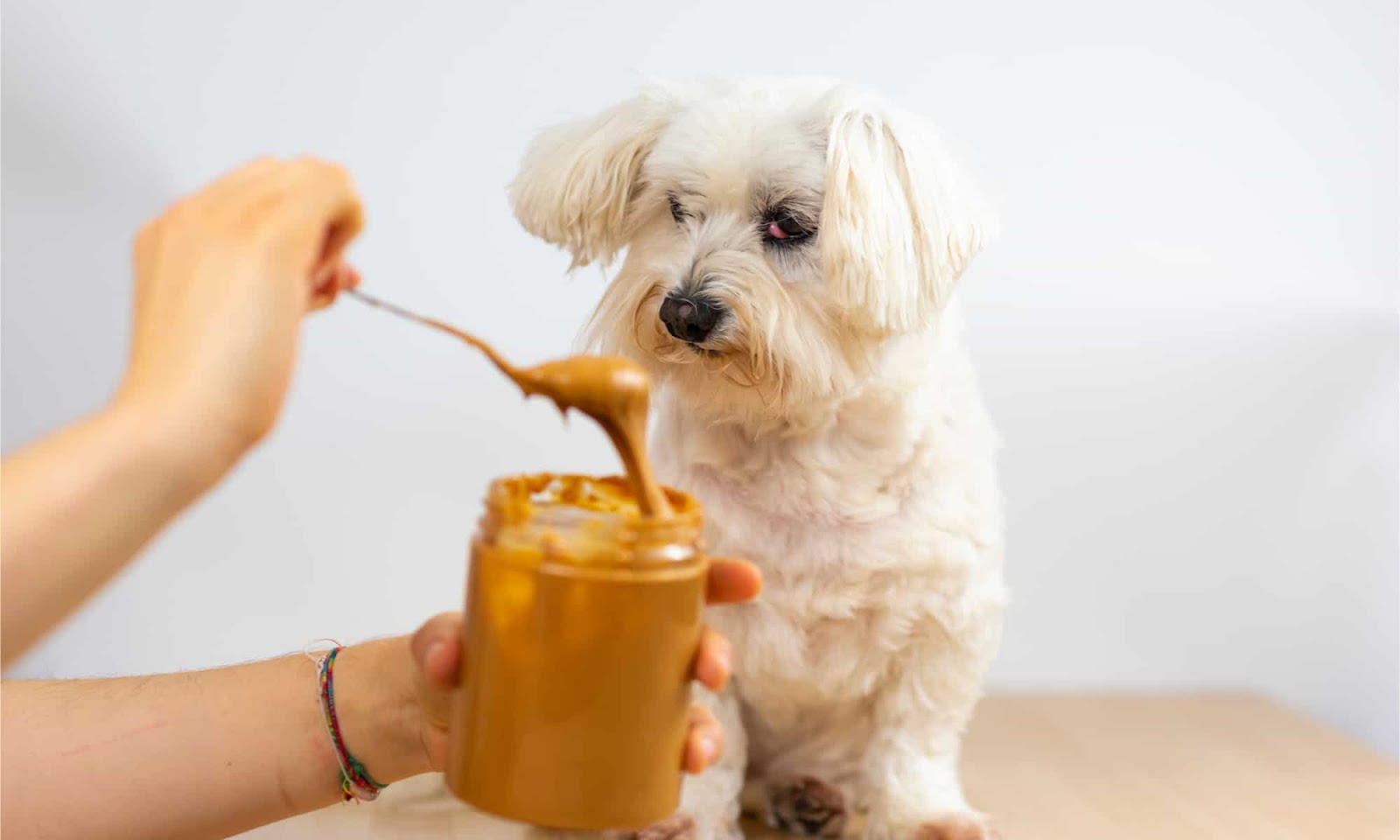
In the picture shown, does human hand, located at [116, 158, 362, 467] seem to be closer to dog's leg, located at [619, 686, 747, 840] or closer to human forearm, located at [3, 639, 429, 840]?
human forearm, located at [3, 639, 429, 840]

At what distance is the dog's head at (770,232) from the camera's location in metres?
1.32

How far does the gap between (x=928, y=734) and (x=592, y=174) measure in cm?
68

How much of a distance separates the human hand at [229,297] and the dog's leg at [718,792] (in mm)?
804

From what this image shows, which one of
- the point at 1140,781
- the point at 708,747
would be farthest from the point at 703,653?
the point at 1140,781

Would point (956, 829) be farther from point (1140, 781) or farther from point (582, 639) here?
point (582, 639)

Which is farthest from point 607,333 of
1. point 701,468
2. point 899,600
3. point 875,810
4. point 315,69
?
point 315,69

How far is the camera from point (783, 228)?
1401mm

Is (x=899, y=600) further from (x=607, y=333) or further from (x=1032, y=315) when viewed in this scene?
(x=1032, y=315)

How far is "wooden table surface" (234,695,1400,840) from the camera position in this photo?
1570mm

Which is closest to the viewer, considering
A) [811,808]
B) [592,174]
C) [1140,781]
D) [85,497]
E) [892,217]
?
[85,497]

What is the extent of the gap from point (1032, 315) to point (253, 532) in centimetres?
122

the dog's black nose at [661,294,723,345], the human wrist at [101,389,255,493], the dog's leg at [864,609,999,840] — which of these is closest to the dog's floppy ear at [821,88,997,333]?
the dog's black nose at [661,294,723,345]

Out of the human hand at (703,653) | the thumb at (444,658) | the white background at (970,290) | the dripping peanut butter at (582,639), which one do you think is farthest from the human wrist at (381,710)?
the white background at (970,290)

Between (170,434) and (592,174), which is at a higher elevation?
(592,174)
